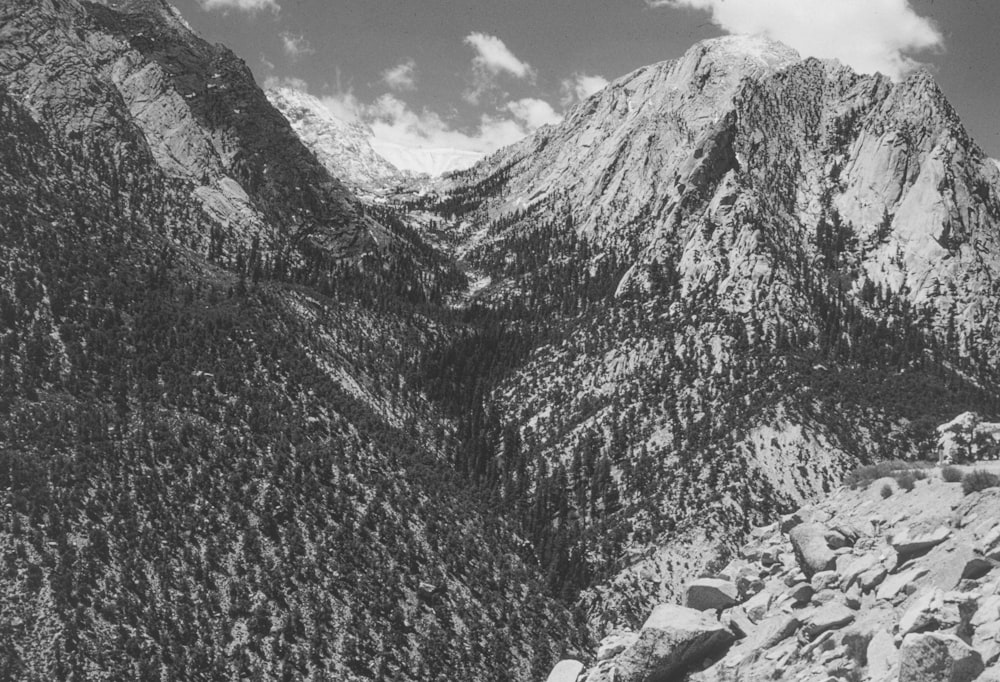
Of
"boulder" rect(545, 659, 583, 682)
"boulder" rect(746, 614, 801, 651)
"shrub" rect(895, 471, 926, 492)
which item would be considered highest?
"shrub" rect(895, 471, 926, 492)

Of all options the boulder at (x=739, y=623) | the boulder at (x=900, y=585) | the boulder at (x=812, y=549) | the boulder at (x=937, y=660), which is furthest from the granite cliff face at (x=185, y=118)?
the boulder at (x=937, y=660)

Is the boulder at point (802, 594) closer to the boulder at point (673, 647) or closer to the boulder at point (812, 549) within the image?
the boulder at point (812, 549)

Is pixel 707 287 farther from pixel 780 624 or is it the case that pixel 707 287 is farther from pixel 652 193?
pixel 780 624

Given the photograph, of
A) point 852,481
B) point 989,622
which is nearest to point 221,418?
point 852,481

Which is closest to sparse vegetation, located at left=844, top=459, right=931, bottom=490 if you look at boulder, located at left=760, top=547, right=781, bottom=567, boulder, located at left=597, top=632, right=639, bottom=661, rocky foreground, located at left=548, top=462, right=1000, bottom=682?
rocky foreground, located at left=548, top=462, right=1000, bottom=682

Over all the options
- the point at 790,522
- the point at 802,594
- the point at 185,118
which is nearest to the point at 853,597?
the point at 802,594

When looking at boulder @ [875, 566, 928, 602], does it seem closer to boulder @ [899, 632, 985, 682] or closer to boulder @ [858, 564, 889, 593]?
boulder @ [858, 564, 889, 593]
